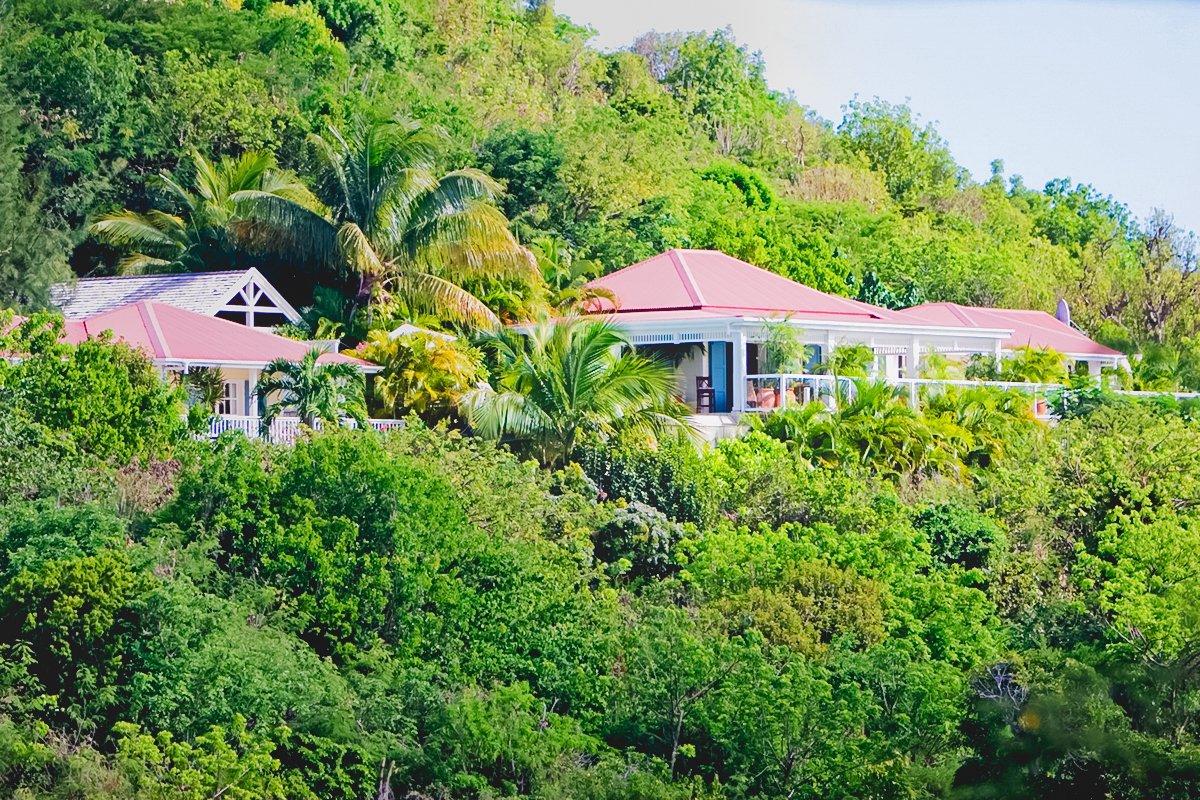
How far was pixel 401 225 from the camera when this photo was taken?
29859 mm

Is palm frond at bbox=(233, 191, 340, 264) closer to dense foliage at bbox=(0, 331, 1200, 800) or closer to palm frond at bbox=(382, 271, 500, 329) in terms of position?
palm frond at bbox=(382, 271, 500, 329)

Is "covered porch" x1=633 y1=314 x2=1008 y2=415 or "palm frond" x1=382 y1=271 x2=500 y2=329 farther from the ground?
"palm frond" x1=382 y1=271 x2=500 y2=329

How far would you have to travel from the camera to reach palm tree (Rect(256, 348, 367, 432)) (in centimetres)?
2305

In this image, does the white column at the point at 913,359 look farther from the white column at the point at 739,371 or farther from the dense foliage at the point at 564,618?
the dense foliage at the point at 564,618

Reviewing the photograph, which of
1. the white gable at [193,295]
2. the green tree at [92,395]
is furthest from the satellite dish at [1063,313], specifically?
the green tree at [92,395]

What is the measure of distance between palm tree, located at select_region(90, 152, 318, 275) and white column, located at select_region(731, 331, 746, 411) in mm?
9922

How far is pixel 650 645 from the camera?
60.7 ft

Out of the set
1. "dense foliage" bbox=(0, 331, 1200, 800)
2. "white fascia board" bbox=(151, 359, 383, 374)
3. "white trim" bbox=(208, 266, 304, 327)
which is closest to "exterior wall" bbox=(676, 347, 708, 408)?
"dense foliage" bbox=(0, 331, 1200, 800)

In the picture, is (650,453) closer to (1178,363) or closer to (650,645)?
(650,645)

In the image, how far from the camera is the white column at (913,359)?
105 ft

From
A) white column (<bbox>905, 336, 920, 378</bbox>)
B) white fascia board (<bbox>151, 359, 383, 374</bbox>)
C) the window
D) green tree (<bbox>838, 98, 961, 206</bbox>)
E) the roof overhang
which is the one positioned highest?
green tree (<bbox>838, 98, 961, 206</bbox>)

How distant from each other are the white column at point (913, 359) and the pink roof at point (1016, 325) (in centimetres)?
227

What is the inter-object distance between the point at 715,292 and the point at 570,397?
6903 mm

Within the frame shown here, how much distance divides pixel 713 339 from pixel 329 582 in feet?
37.3
